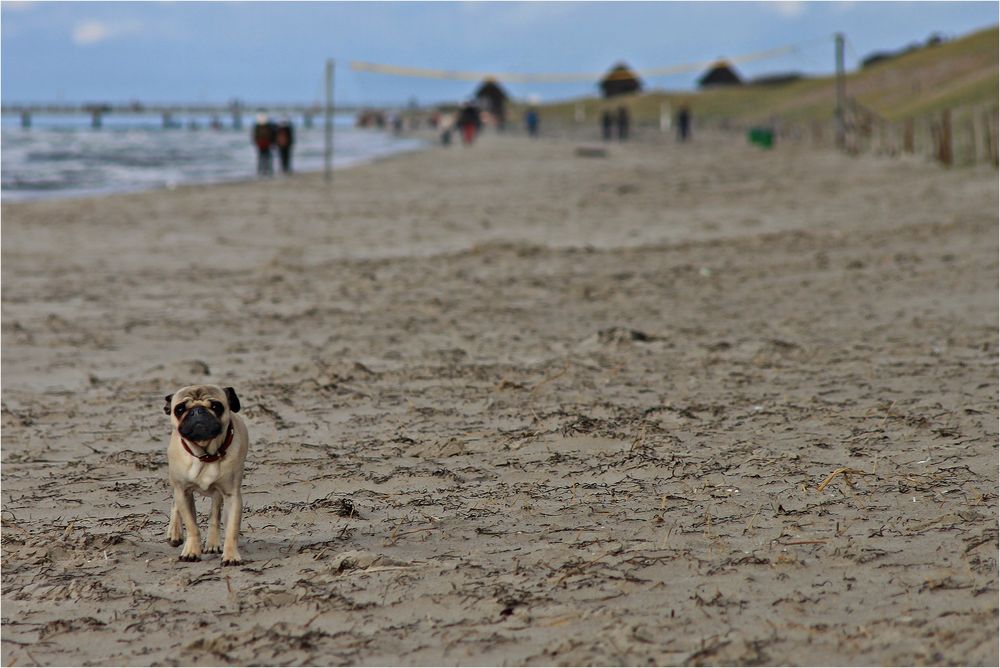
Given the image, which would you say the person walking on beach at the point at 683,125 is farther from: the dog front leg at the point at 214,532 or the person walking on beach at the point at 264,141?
the dog front leg at the point at 214,532

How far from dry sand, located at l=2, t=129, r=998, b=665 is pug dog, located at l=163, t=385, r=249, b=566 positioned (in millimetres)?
153

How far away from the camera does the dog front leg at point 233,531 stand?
4148 millimetres

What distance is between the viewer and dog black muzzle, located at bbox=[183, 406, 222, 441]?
12.7 feet

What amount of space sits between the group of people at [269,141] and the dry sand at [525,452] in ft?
49.7

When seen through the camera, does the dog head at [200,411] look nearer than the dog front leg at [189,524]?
Yes

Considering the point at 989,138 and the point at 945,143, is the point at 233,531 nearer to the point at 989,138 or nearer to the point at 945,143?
the point at 989,138

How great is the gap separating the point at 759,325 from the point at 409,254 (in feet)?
18.5

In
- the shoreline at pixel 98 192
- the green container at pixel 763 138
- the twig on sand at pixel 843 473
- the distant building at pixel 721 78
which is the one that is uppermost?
the distant building at pixel 721 78

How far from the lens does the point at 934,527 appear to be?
4504 millimetres

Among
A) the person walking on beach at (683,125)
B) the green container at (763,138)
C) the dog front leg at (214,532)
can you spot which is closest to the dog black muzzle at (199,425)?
the dog front leg at (214,532)

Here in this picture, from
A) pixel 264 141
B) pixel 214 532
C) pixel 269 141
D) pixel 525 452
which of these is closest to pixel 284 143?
pixel 269 141

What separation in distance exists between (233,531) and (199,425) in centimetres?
50

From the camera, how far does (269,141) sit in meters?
28.9

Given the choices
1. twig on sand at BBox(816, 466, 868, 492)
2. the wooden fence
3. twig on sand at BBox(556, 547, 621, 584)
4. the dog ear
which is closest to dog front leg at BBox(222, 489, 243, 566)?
the dog ear
